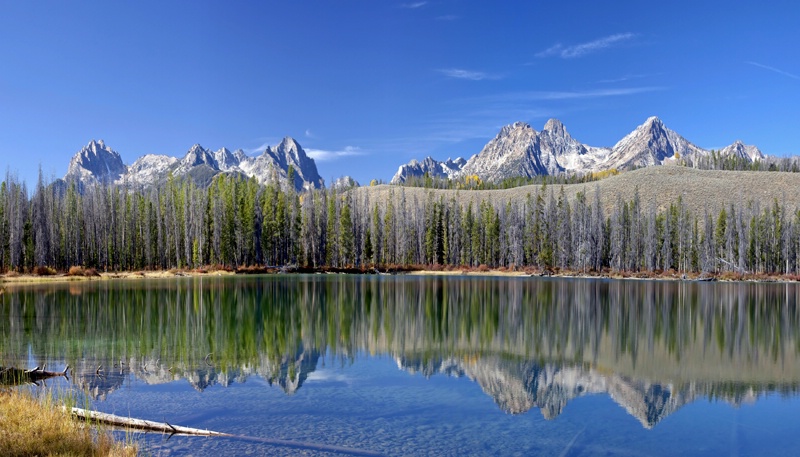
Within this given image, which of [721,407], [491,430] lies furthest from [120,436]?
[721,407]

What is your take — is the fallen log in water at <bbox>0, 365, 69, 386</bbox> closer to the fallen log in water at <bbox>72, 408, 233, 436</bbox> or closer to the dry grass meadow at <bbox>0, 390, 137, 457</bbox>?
the fallen log in water at <bbox>72, 408, 233, 436</bbox>

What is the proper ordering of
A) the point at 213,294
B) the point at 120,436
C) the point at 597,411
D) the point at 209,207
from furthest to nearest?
1. the point at 209,207
2. the point at 213,294
3. the point at 597,411
4. the point at 120,436

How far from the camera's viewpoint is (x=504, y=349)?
25594mm

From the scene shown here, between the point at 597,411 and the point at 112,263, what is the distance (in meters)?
103

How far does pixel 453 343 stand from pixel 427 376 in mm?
6691

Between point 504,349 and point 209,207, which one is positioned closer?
point 504,349

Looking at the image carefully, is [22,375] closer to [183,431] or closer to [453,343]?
[183,431]

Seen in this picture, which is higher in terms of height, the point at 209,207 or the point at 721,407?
the point at 209,207

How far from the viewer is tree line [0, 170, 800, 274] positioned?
97812 millimetres

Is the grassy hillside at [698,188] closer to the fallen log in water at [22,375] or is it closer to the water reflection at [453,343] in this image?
the water reflection at [453,343]

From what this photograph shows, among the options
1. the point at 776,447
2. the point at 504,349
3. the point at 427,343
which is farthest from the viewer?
the point at 427,343

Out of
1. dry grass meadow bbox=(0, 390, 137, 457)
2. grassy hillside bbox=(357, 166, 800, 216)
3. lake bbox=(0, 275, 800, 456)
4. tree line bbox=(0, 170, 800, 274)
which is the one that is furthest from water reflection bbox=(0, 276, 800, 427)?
grassy hillside bbox=(357, 166, 800, 216)

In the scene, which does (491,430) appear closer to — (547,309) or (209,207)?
(547,309)

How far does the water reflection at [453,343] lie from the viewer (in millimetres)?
19141
